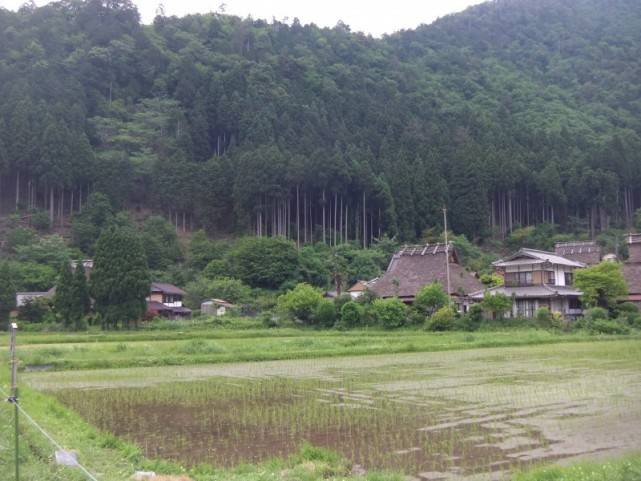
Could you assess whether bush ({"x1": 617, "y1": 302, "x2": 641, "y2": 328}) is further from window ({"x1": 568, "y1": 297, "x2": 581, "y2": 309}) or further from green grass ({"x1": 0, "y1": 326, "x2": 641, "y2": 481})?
window ({"x1": 568, "y1": 297, "x2": 581, "y2": 309})

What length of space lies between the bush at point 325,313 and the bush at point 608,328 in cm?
1328

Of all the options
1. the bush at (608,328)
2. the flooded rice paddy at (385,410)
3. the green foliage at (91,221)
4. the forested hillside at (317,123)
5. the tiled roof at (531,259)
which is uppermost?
the forested hillside at (317,123)

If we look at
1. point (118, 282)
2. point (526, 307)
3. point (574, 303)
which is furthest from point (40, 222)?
point (574, 303)

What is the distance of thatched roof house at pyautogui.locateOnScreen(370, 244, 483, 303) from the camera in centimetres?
4016

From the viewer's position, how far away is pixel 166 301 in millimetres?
47969

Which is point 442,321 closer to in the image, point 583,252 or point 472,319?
point 472,319

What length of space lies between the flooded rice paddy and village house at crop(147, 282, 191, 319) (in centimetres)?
2473

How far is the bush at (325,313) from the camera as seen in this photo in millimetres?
35188

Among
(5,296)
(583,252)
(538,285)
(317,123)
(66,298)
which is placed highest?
(317,123)

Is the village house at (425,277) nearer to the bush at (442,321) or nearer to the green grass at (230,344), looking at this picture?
the bush at (442,321)

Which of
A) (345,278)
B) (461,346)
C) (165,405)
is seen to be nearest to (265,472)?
(165,405)

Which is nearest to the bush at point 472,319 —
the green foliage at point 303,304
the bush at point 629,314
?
the bush at point 629,314

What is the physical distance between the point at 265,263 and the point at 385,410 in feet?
123

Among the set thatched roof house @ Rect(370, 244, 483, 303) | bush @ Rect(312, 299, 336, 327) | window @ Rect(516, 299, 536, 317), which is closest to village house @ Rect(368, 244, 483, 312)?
thatched roof house @ Rect(370, 244, 483, 303)
